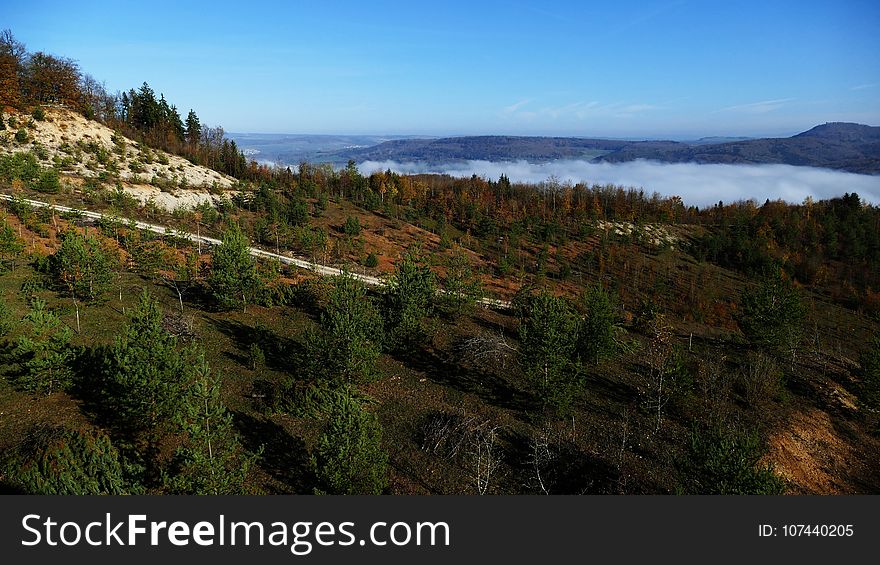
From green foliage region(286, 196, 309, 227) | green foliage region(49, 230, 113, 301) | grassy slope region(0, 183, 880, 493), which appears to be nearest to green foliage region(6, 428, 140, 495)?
grassy slope region(0, 183, 880, 493)

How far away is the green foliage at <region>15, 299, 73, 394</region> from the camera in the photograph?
20078mm

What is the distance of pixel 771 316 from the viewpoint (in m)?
38.1

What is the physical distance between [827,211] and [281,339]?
166 m

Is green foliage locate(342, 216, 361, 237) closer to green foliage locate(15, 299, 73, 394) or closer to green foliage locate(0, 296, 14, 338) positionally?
green foliage locate(0, 296, 14, 338)

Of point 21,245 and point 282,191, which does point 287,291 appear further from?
point 282,191

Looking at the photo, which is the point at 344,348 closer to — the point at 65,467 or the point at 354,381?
the point at 354,381

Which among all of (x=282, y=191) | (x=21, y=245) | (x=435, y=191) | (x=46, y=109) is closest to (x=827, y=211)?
(x=435, y=191)

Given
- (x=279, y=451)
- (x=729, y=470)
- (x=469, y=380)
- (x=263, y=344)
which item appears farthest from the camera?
(x=263, y=344)

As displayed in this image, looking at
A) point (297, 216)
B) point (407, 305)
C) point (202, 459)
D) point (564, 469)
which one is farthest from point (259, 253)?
point (564, 469)

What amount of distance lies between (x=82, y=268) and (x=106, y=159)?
2143 inches

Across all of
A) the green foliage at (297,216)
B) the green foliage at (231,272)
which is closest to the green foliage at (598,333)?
the green foliage at (231,272)

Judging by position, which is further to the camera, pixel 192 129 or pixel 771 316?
pixel 192 129

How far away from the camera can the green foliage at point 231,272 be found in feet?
110

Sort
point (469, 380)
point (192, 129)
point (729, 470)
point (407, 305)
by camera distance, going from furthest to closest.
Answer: point (192, 129)
point (407, 305)
point (469, 380)
point (729, 470)
